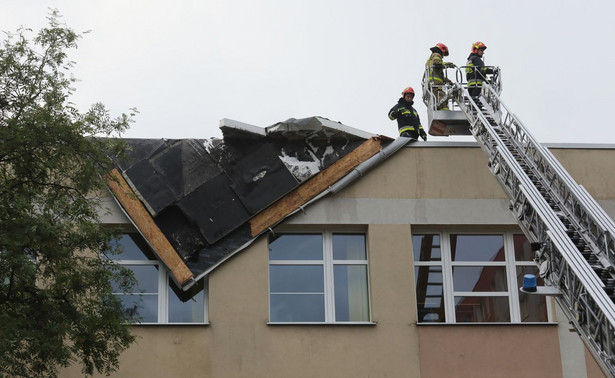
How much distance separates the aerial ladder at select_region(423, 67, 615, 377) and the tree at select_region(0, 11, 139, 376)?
4883 millimetres

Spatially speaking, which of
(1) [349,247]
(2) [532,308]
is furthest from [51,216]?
(2) [532,308]

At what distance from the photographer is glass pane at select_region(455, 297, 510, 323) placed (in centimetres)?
1541

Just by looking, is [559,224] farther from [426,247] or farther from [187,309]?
[187,309]

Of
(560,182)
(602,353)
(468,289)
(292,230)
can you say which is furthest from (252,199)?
(602,353)

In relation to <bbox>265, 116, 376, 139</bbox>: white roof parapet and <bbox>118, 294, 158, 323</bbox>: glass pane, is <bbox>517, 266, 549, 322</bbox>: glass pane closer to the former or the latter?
<bbox>265, 116, 376, 139</bbox>: white roof parapet

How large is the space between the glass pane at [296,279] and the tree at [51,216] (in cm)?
393

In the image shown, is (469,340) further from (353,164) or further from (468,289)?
(353,164)

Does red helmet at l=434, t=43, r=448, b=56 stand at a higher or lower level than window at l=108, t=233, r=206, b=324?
higher

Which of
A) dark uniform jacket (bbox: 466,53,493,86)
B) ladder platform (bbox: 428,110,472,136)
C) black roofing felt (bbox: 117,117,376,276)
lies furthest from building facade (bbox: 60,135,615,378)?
dark uniform jacket (bbox: 466,53,493,86)

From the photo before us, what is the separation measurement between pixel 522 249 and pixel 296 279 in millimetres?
3577

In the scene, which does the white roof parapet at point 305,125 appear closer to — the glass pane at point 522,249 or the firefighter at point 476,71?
the firefighter at point 476,71

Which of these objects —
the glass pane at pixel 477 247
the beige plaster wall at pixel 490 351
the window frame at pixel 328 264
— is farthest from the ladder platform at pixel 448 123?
the beige plaster wall at pixel 490 351

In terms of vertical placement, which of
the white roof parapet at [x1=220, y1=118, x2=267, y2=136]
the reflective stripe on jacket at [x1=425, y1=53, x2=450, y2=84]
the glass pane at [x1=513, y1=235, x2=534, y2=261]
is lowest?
the glass pane at [x1=513, y1=235, x2=534, y2=261]

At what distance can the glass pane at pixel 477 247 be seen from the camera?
15.8 meters
